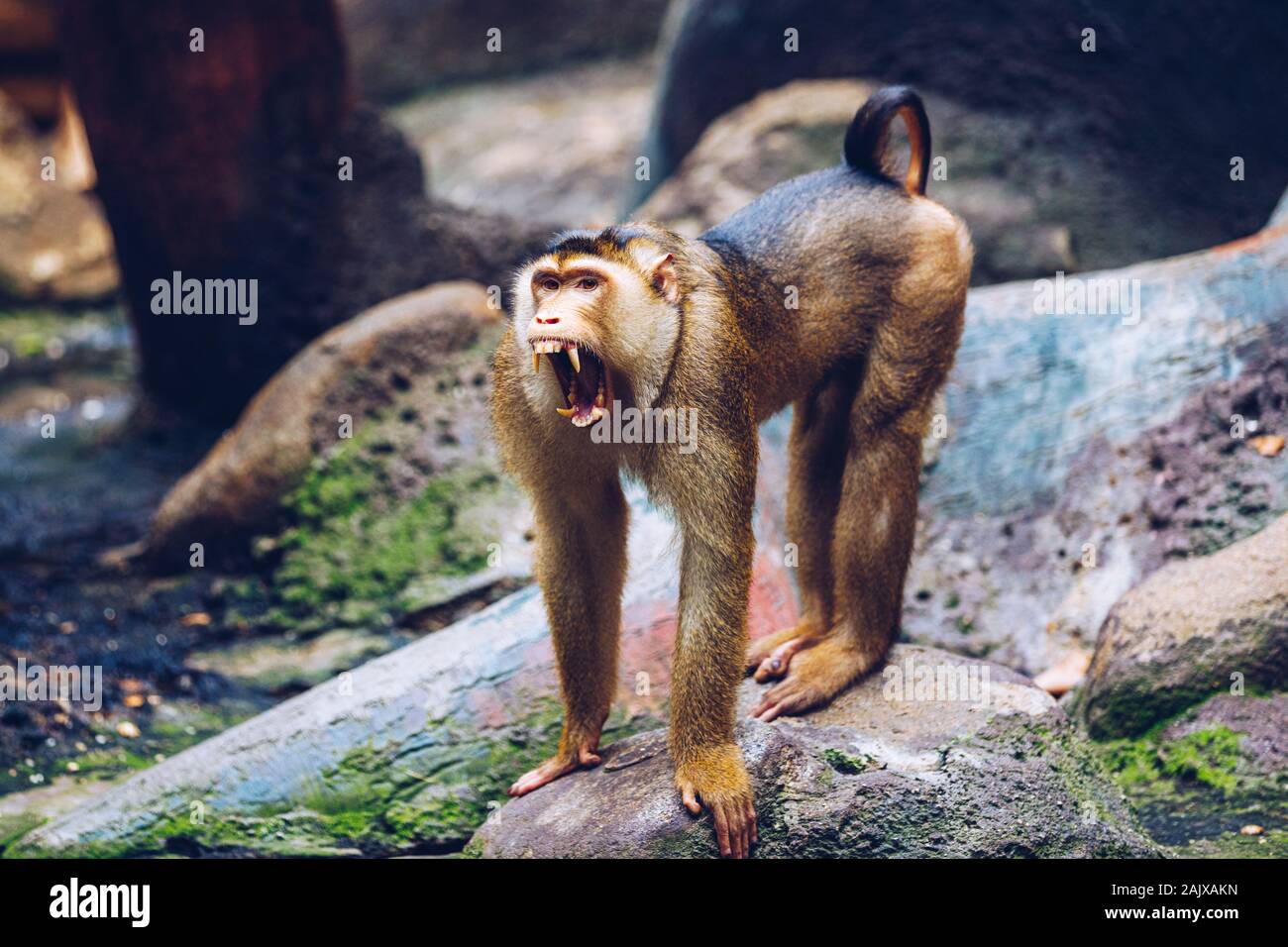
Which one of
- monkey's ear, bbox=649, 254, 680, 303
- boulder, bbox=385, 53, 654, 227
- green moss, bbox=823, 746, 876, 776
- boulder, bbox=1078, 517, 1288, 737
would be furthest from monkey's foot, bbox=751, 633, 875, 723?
boulder, bbox=385, 53, 654, 227

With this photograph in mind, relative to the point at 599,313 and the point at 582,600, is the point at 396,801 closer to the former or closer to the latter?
the point at 582,600

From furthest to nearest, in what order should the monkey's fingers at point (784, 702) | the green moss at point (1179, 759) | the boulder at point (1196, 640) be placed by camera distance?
the boulder at point (1196, 640), the green moss at point (1179, 759), the monkey's fingers at point (784, 702)

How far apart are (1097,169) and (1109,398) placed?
3352 mm

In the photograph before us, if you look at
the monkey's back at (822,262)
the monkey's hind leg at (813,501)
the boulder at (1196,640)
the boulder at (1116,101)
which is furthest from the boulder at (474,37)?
the boulder at (1196,640)

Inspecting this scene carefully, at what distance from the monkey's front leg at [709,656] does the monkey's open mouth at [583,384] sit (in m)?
0.64

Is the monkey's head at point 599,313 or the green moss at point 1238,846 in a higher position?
the monkey's head at point 599,313

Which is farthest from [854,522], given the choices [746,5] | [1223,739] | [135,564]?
[746,5]

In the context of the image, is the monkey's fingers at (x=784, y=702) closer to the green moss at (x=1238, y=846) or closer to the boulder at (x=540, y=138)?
the green moss at (x=1238, y=846)

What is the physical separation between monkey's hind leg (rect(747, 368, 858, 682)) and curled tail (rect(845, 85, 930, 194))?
3.29 feet

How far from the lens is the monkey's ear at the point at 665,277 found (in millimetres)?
4922

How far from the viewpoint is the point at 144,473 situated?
11.3m

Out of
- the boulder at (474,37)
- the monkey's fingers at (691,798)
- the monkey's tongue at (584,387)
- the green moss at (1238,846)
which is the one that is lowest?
the green moss at (1238,846)

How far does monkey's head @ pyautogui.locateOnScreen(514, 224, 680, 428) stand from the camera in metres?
4.69
